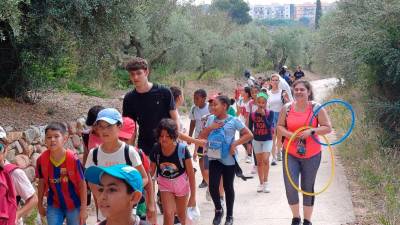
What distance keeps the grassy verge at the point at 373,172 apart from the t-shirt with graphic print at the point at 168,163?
96.1 inches

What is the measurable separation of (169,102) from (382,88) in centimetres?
779

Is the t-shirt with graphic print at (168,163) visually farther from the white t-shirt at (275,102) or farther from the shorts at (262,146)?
the white t-shirt at (275,102)

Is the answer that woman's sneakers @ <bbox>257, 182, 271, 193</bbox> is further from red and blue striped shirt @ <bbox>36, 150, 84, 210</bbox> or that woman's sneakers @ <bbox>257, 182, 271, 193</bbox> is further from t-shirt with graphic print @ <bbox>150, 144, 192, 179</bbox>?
red and blue striped shirt @ <bbox>36, 150, 84, 210</bbox>

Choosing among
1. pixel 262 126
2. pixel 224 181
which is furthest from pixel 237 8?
pixel 224 181

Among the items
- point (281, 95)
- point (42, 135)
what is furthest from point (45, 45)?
point (281, 95)

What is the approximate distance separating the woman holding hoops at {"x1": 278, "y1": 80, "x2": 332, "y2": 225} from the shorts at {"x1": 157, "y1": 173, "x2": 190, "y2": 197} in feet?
3.89

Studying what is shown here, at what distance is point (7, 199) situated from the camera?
398 cm

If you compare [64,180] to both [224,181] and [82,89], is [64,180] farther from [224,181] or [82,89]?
[82,89]

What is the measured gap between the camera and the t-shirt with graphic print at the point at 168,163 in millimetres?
5734

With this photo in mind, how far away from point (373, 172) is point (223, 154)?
3.46m

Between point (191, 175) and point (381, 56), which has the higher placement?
point (381, 56)

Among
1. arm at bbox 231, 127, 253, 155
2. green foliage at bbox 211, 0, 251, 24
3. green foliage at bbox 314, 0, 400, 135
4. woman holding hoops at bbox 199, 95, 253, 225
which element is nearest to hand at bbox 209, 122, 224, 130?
woman holding hoops at bbox 199, 95, 253, 225

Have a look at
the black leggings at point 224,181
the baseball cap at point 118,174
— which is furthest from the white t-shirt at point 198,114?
the baseball cap at point 118,174

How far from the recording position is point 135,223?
9.57 ft
